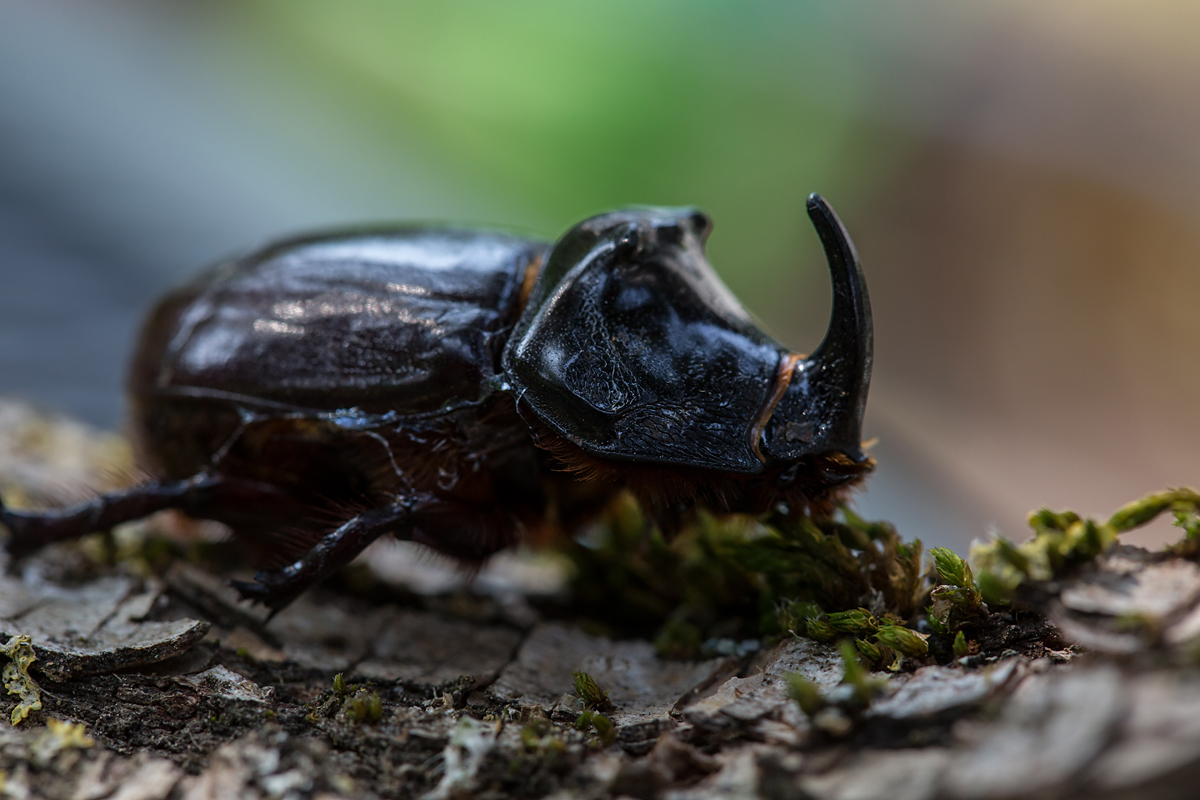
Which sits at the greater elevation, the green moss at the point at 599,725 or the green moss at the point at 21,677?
the green moss at the point at 599,725

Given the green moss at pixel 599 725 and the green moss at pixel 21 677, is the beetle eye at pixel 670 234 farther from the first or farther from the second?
the green moss at pixel 21 677

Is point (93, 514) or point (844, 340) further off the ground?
point (844, 340)

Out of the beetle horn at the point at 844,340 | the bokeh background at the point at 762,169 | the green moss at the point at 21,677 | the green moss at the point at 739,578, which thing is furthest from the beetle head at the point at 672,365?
the bokeh background at the point at 762,169

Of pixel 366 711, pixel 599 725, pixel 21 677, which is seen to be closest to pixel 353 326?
pixel 366 711

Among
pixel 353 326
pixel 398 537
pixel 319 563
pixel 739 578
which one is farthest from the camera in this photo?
pixel 739 578

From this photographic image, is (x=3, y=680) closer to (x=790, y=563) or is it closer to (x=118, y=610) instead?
(x=118, y=610)

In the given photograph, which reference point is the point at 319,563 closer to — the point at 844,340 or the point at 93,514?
the point at 93,514

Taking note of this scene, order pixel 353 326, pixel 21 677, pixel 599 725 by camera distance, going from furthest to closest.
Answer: pixel 353 326 → pixel 21 677 → pixel 599 725
